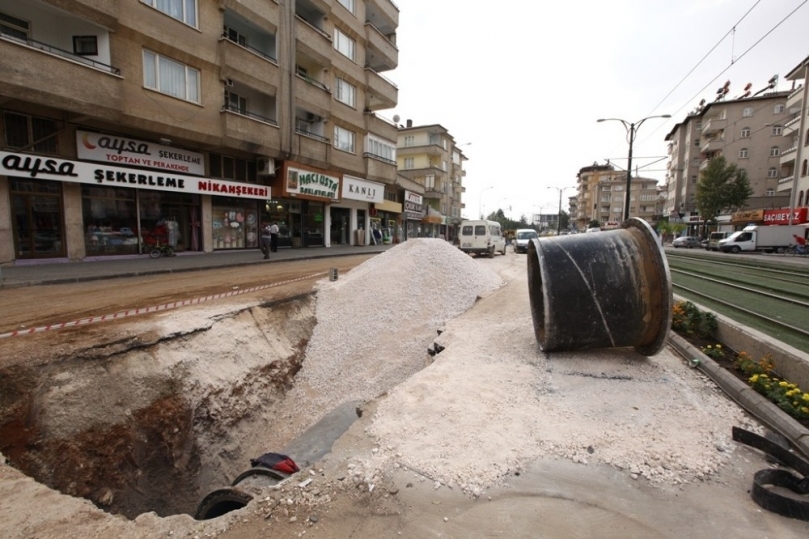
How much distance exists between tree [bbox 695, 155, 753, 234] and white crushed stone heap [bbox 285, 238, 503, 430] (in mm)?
44897

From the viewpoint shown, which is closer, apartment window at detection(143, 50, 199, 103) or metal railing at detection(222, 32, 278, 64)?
apartment window at detection(143, 50, 199, 103)

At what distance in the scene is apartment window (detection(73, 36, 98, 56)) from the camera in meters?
13.0

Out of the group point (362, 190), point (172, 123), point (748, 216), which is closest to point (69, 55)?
point (172, 123)

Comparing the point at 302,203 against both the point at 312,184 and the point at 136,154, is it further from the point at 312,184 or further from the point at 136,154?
the point at 136,154

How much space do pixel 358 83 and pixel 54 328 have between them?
24.9 m

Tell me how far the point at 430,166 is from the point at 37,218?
40729 millimetres

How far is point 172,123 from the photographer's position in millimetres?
14727

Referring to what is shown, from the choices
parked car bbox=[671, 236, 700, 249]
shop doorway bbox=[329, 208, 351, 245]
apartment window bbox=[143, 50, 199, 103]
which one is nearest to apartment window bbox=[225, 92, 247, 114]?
apartment window bbox=[143, 50, 199, 103]

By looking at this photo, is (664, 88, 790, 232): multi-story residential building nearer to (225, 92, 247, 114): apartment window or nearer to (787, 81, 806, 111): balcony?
(787, 81, 806, 111): balcony

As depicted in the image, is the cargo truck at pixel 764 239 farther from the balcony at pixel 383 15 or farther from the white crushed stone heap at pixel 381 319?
the balcony at pixel 383 15

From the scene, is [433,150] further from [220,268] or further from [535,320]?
[535,320]

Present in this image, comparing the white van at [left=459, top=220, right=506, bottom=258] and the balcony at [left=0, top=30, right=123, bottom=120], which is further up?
the balcony at [left=0, top=30, right=123, bottom=120]

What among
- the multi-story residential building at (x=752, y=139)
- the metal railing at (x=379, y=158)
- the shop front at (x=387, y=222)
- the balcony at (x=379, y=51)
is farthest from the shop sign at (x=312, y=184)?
the multi-story residential building at (x=752, y=139)

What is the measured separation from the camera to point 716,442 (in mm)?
3125
